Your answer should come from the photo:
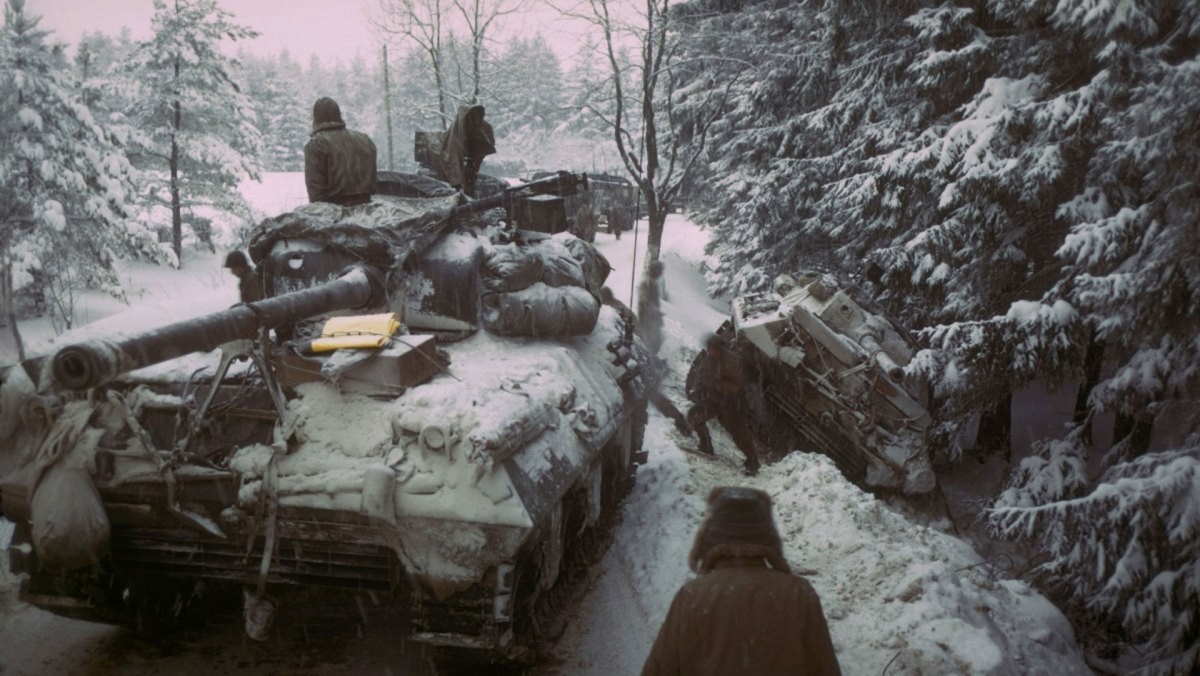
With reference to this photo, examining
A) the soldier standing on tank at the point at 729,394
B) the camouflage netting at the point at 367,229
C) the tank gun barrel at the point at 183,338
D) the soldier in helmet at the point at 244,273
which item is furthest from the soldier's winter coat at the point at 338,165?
the soldier standing on tank at the point at 729,394

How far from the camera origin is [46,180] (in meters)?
13.6

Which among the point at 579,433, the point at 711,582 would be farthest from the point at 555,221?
the point at 711,582

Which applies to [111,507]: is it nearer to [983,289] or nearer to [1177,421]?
[1177,421]

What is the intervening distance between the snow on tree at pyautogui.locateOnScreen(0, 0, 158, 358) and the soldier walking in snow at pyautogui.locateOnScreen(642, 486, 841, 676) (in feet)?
43.0

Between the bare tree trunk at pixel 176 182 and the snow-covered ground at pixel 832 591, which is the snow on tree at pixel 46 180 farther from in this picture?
the snow-covered ground at pixel 832 591

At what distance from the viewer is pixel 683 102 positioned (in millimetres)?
18891

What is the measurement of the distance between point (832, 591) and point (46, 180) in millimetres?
14213

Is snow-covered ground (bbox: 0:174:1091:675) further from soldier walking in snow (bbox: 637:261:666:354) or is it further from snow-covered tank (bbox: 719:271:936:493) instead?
soldier walking in snow (bbox: 637:261:666:354)

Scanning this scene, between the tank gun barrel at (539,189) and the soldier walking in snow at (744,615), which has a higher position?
the tank gun barrel at (539,189)

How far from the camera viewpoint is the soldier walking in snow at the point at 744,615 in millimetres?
2775

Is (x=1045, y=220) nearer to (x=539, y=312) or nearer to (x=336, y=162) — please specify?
(x=539, y=312)

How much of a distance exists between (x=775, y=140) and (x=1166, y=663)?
13.4m

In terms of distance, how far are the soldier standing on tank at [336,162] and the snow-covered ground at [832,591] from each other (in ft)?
4.92

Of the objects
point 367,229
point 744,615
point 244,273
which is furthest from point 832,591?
point 244,273
